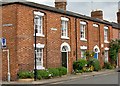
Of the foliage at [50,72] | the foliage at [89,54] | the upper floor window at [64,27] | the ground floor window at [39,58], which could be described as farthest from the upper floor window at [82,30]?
the ground floor window at [39,58]

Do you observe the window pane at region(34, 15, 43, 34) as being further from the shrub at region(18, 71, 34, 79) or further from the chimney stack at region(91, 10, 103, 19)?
the chimney stack at region(91, 10, 103, 19)

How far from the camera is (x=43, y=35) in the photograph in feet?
84.4

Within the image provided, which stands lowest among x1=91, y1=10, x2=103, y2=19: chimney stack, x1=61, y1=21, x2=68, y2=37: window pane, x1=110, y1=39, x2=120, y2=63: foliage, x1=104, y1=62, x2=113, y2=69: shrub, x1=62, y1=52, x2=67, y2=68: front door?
x1=104, y1=62, x2=113, y2=69: shrub

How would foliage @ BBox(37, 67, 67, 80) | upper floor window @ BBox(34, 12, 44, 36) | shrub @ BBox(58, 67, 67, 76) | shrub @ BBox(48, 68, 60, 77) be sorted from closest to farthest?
foliage @ BBox(37, 67, 67, 80) < shrub @ BBox(48, 68, 60, 77) < upper floor window @ BBox(34, 12, 44, 36) < shrub @ BBox(58, 67, 67, 76)

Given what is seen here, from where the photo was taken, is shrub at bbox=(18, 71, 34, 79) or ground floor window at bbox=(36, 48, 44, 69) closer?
shrub at bbox=(18, 71, 34, 79)

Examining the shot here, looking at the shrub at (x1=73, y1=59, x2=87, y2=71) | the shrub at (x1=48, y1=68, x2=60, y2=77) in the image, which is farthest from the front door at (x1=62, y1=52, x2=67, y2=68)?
the shrub at (x1=48, y1=68, x2=60, y2=77)

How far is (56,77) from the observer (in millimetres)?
24844

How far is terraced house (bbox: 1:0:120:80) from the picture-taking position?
23.0m

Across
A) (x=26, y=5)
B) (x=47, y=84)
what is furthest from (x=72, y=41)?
(x=47, y=84)

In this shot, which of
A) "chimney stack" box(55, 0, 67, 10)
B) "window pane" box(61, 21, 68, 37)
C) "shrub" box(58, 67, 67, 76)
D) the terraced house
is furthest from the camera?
"chimney stack" box(55, 0, 67, 10)

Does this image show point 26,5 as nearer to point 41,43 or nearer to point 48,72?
point 41,43

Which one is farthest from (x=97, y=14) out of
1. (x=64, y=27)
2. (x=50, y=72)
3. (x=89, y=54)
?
(x=50, y=72)

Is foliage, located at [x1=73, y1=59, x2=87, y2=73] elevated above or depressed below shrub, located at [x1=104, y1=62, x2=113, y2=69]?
above

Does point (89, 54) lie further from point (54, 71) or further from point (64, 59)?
point (54, 71)
